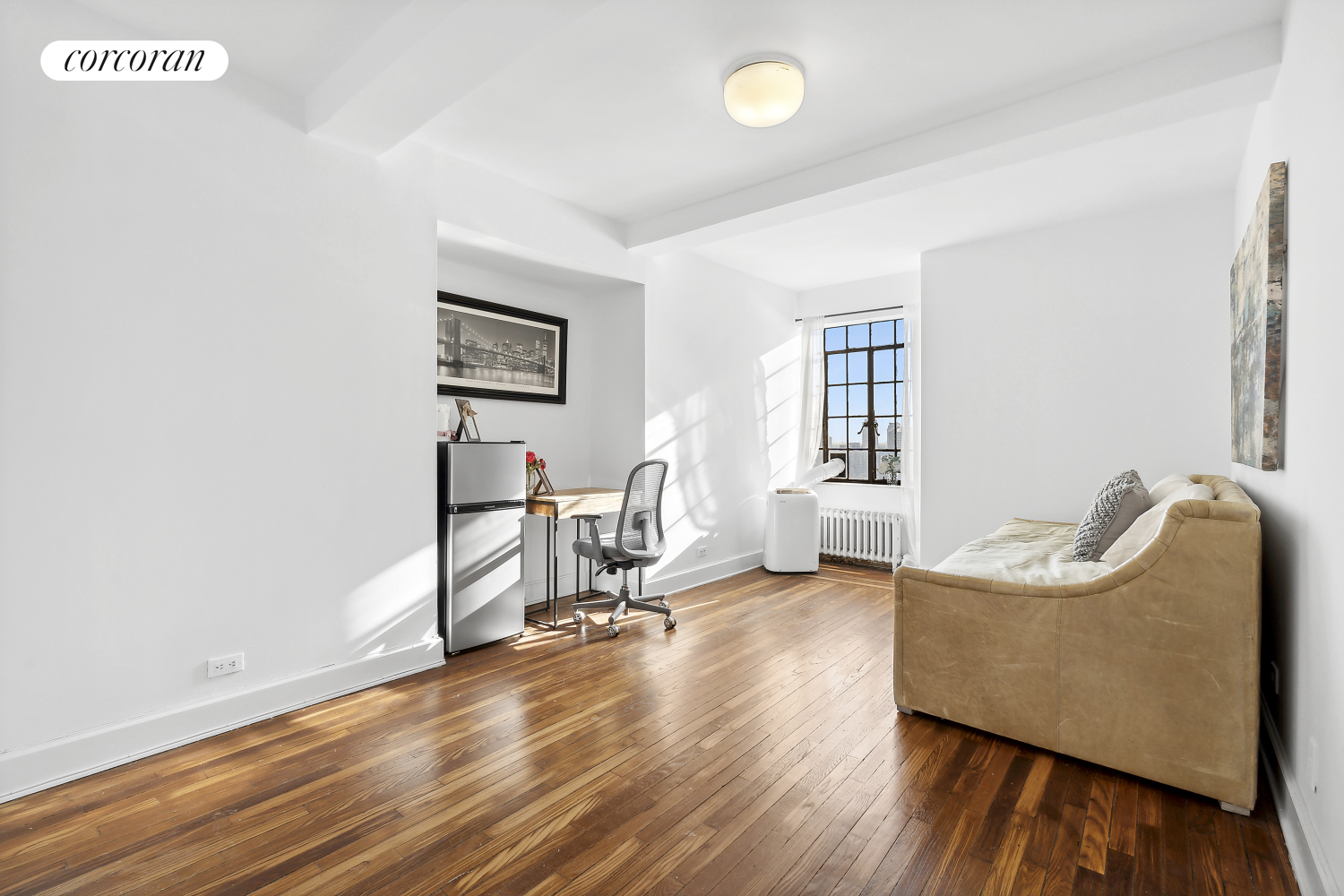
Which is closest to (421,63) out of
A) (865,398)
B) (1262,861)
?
(1262,861)

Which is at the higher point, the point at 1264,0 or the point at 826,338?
the point at 1264,0

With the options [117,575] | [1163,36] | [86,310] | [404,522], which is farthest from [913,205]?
[117,575]

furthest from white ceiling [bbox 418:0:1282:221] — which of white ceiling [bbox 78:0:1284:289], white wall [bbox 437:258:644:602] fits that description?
white wall [bbox 437:258:644:602]

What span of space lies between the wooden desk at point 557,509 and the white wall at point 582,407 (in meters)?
0.09

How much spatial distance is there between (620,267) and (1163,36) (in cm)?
309

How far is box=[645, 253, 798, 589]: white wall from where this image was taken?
16.3 ft

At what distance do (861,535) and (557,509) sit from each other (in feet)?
10.6

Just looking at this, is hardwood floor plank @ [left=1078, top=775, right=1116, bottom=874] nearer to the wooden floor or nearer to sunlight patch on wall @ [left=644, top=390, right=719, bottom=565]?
the wooden floor

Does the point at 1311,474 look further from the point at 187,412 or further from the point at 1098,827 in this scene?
the point at 187,412

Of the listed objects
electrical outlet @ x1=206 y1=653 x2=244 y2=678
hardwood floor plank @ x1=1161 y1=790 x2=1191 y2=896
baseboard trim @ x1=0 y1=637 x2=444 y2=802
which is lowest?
hardwood floor plank @ x1=1161 y1=790 x2=1191 y2=896

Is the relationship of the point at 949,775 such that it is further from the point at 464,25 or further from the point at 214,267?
the point at 214,267

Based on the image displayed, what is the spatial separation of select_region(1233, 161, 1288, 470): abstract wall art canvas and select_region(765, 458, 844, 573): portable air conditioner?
3.20 meters

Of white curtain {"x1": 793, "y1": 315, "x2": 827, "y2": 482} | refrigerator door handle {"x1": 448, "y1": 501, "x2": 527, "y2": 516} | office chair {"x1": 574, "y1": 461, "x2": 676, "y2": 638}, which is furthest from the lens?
white curtain {"x1": 793, "y1": 315, "x2": 827, "y2": 482}

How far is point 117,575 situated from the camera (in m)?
2.38
